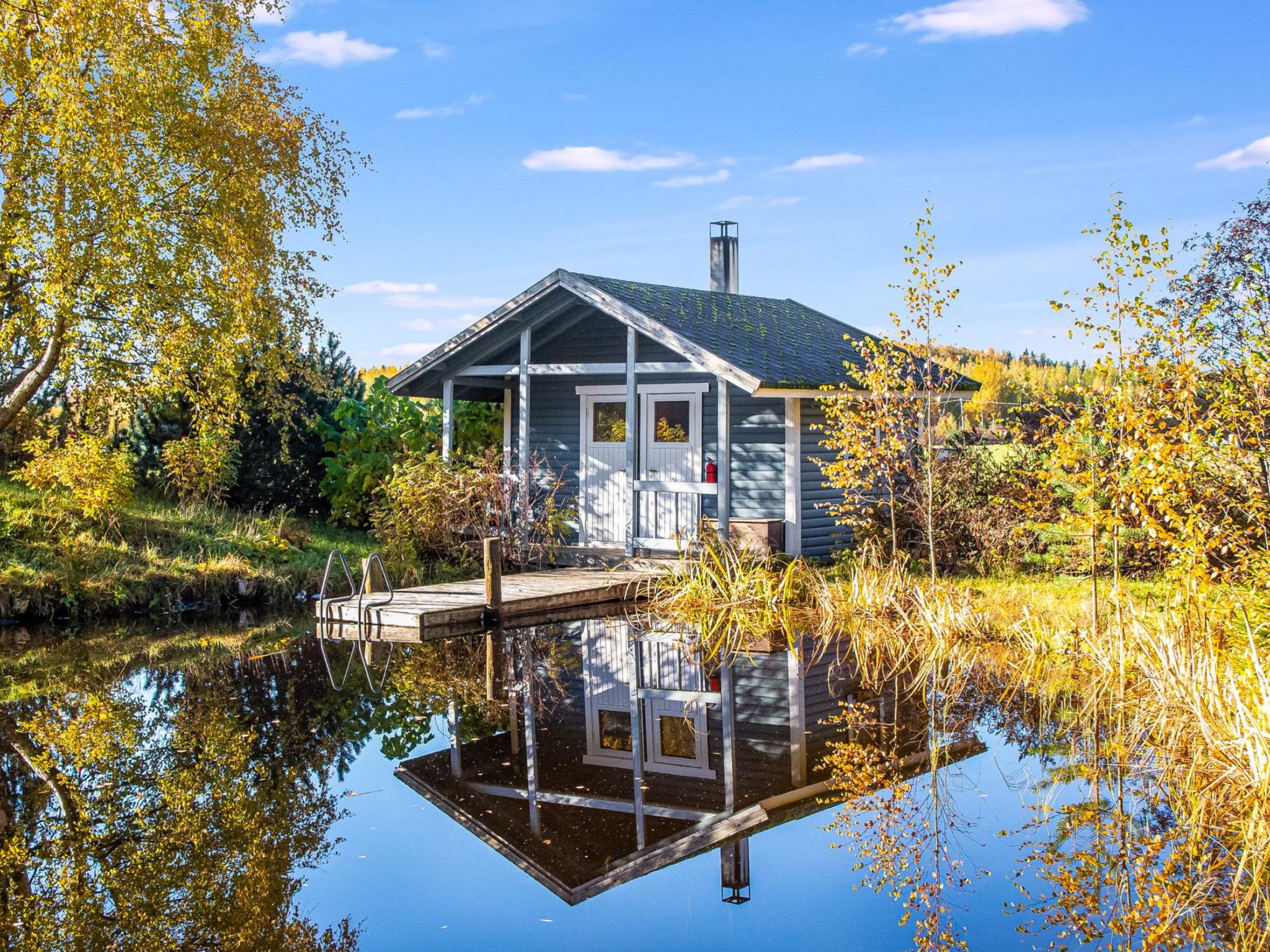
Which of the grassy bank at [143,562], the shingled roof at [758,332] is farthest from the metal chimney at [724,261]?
the grassy bank at [143,562]

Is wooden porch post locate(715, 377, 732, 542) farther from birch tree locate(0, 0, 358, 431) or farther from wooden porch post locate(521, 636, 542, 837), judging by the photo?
birch tree locate(0, 0, 358, 431)

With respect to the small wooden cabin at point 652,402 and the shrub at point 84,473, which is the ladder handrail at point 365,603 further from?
the shrub at point 84,473

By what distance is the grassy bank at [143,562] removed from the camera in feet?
45.2

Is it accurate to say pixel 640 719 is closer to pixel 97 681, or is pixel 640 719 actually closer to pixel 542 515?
pixel 97 681

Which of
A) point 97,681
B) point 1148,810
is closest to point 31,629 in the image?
point 97,681

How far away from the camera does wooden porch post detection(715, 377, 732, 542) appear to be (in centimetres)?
1448

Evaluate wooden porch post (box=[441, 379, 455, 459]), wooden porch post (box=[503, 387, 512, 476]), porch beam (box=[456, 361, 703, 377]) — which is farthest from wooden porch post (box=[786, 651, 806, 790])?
wooden porch post (box=[503, 387, 512, 476])

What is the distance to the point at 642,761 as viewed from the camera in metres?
7.40

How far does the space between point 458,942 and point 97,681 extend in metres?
6.45

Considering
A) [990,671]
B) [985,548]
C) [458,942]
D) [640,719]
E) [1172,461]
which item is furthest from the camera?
[985,548]

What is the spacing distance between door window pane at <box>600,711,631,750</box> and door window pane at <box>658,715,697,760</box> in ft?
0.80

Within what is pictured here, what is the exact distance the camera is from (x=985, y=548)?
14.5m

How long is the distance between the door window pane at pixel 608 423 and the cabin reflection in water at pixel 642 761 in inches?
251

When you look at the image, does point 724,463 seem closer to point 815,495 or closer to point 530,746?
point 815,495
